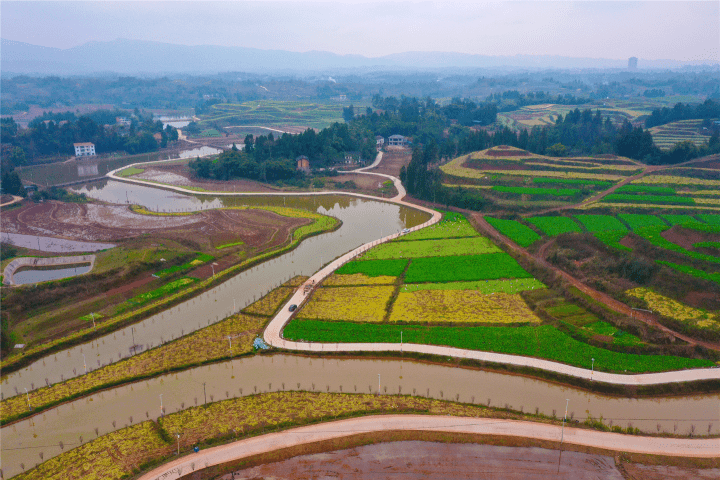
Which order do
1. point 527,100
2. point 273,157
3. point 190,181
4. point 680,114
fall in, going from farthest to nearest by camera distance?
point 527,100 < point 680,114 < point 273,157 < point 190,181

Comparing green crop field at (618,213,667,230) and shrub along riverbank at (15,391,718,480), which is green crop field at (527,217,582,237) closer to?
green crop field at (618,213,667,230)

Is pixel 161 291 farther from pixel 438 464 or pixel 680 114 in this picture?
pixel 680 114

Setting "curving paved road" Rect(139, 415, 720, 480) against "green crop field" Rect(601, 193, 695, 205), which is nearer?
"curving paved road" Rect(139, 415, 720, 480)

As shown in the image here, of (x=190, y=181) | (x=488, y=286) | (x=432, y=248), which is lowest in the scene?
(x=488, y=286)

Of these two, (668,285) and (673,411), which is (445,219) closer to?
(668,285)

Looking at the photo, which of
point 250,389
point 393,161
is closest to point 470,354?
point 250,389

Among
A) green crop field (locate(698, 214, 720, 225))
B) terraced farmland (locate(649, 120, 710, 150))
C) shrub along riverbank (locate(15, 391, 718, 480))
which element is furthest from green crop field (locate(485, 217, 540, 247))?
terraced farmland (locate(649, 120, 710, 150))

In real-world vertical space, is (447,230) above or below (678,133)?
below
